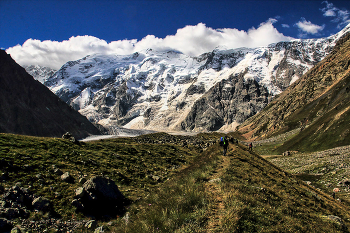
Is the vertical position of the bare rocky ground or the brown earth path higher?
the brown earth path

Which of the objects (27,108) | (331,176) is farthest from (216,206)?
(27,108)

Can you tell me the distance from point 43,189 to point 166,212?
9474 millimetres

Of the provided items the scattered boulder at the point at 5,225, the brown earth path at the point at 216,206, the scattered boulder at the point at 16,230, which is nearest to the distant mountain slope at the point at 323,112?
the brown earth path at the point at 216,206

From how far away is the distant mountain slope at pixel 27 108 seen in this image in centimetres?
13162

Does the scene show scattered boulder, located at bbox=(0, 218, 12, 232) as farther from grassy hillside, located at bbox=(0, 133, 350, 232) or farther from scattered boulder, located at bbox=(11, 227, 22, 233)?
grassy hillside, located at bbox=(0, 133, 350, 232)

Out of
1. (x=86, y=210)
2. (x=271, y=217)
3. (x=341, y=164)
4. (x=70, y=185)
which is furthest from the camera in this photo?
(x=341, y=164)

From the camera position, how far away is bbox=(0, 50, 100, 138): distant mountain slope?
432 feet

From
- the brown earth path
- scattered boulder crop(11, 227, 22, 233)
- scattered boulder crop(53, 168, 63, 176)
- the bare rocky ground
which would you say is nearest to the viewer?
the brown earth path

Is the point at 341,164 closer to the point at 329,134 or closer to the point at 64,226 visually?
the point at 329,134

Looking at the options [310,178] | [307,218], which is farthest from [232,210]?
[310,178]

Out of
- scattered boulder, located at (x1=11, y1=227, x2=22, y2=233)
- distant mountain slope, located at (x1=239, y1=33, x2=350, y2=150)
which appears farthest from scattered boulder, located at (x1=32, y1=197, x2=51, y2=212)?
distant mountain slope, located at (x1=239, y1=33, x2=350, y2=150)

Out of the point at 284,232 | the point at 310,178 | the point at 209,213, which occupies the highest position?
the point at 209,213

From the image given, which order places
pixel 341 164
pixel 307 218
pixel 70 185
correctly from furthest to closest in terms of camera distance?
pixel 341 164 → pixel 70 185 → pixel 307 218

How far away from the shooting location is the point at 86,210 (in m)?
10.9
